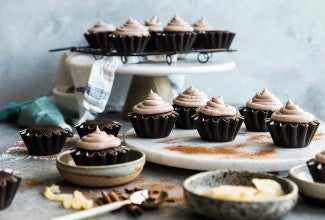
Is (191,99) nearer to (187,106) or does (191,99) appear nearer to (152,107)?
(187,106)

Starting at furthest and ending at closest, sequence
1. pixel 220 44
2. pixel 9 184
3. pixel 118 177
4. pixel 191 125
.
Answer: pixel 220 44
pixel 191 125
pixel 118 177
pixel 9 184

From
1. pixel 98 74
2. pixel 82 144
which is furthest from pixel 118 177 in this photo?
pixel 98 74

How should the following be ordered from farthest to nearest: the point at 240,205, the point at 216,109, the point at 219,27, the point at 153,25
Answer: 1. the point at 219,27
2. the point at 153,25
3. the point at 216,109
4. the point at 240,205

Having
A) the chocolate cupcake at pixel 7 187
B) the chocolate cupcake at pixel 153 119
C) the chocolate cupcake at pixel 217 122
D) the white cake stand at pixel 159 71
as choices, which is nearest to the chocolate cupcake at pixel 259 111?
the chocolate cupcake at pixel 217 122

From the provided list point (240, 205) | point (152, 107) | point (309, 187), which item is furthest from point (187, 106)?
point (240, 205)

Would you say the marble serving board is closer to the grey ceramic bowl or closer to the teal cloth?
the grey ceramic bowl

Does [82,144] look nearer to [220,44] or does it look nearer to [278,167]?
[278,167]
